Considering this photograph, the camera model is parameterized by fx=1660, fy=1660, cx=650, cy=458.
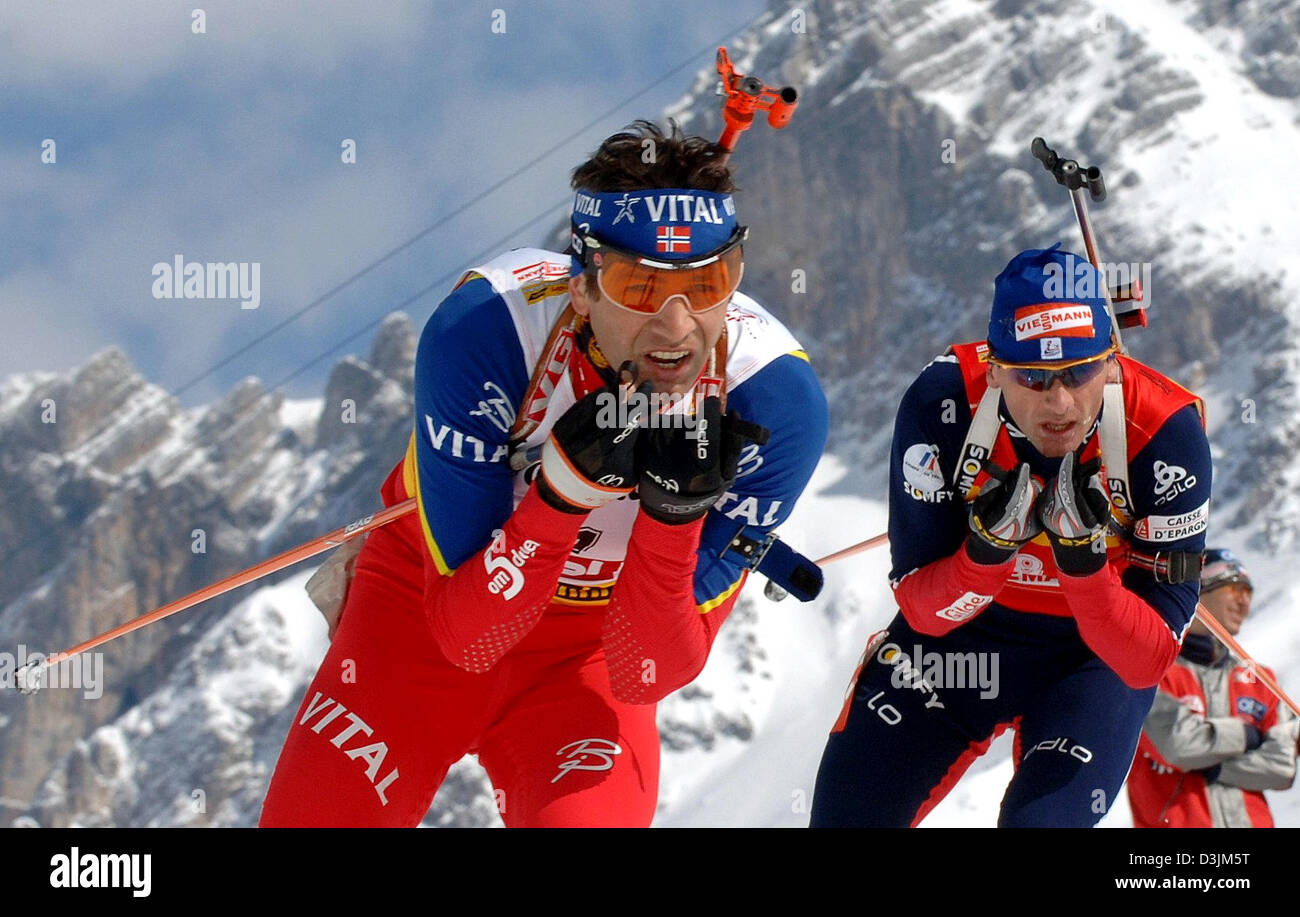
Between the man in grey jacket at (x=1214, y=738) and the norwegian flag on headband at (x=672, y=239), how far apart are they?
491cm

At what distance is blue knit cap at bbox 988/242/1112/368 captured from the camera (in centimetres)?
649

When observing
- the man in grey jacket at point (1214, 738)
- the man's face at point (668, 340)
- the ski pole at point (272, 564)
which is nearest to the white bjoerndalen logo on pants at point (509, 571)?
the man's face at point (668, 340)

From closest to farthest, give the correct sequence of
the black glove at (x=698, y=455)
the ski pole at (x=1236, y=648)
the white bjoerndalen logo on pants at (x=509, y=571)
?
the black glove at (x=698, y=455)
the white bjoerndalen logo on pants at (x=509, y=571)
the ski pole at (x=1236, y=648)

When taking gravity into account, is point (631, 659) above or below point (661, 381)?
below

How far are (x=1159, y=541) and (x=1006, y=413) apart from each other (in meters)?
0.83

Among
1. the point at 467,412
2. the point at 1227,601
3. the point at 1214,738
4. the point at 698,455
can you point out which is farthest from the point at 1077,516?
the point at 1227,601

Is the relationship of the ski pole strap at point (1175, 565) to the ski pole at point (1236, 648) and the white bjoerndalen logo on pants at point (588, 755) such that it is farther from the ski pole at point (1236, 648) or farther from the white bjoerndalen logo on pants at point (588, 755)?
the white bjoerndalen logo on pants at point (588, 755)

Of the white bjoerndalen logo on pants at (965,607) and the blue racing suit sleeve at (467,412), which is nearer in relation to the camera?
the blue racing suit sleeve at (467,412)

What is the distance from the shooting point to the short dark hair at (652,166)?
602 cm

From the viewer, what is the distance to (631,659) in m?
6.16

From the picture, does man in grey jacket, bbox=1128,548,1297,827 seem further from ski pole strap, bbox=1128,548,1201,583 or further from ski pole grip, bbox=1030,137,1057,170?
ski pole grip, bbox=1030,137,1057,170
